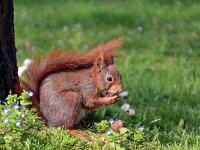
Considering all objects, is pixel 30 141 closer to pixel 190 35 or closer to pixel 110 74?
pixel 110 74

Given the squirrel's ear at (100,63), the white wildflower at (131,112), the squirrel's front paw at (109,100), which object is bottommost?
the white wildflower at (131,112)

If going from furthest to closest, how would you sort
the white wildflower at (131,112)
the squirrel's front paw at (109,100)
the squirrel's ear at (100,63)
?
the white wildflower at (131,112), the squirrel's ear at (100,63), the squirrel's front paw at (109,100)

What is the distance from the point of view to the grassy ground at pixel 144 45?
5.22 metres

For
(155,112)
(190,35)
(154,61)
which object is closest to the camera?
(155,112)

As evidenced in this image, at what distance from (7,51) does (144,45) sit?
4298mm

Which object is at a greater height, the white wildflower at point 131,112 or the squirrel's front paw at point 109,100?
the squirrel's front paw at point 109,100

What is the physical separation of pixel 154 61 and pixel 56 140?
12.9ft

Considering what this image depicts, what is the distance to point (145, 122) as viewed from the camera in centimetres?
523

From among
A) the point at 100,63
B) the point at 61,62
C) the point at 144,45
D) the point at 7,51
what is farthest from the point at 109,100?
the point at 144,45

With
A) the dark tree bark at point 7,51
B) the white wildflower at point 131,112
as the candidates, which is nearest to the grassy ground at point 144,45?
the white wildflower at point 131,112

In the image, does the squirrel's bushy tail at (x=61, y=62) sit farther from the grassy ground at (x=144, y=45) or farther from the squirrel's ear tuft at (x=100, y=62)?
the grassy ground at (x=144, y=45)

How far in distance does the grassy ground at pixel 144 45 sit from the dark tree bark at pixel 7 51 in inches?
23.4

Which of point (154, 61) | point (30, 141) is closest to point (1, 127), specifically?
point (30, 141)

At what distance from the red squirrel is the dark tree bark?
0.14 metres
